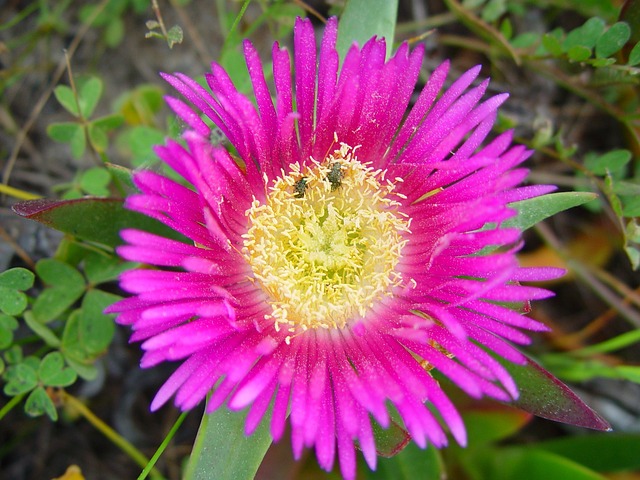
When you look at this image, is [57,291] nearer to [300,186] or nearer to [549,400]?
[300,186]

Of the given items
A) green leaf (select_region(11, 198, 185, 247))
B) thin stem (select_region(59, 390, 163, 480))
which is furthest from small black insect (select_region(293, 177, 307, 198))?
thin stem (select_region(59, 390, 163, 480))

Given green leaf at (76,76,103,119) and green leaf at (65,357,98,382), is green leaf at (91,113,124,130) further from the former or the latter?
green leaf at (65,357,98,382)

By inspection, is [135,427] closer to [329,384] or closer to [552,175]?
[329,384]

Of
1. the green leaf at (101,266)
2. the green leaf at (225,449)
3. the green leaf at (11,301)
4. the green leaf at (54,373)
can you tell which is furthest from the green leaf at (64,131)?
the green leaf at (225,449)

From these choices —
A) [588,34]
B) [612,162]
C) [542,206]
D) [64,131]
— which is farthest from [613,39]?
[64,131]

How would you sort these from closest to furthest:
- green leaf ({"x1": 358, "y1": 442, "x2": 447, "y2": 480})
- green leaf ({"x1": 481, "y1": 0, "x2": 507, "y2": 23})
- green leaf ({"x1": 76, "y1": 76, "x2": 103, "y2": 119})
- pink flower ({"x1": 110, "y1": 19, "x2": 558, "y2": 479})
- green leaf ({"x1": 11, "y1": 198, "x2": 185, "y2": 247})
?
pink flower ({"x1": 110, "y1": 19, "x2": 558, "y2": 479}) < green leaf ({"x1": 11, "y1": 198, "x2": 185, "y2": 247}) < green leaf ({"x1": 358, "y1": 442, "x2": 447, "y2": 480}) < green leaf ({"x1": 76, "y1": 76, "x2": 103, "y2": 119}) < green leaf ({"x1": 481, "y1": 0, "x2": 507, "y2": 23})

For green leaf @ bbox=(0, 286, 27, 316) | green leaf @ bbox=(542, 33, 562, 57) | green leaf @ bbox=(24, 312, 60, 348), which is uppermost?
green leaf @ bbox=(542, 33, 562, 57)

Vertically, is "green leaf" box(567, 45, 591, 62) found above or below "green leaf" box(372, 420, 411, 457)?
above
